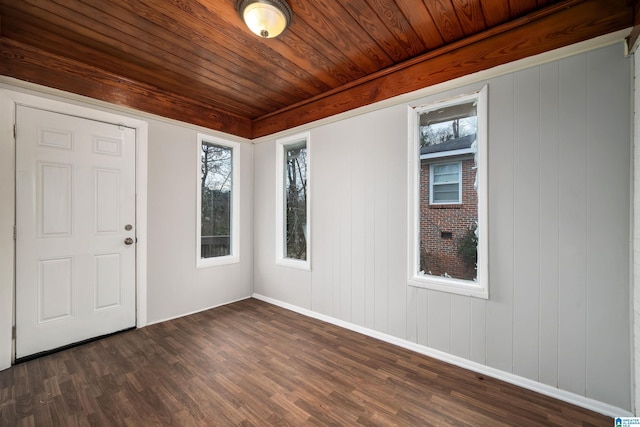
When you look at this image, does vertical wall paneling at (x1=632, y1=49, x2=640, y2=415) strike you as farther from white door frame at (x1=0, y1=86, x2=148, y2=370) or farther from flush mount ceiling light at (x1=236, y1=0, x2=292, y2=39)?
white door frame at (x1=0, y1=86, x2=148, y2=370)

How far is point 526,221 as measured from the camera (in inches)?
78.6

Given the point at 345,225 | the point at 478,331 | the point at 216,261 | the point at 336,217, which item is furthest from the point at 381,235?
the point at 216,261

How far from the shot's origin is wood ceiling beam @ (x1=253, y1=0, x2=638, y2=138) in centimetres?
174

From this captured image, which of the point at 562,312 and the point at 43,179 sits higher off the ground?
the point at 43,179

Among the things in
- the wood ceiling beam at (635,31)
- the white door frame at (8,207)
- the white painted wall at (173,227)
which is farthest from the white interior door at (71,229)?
the wood ceiling beam at (635,31)

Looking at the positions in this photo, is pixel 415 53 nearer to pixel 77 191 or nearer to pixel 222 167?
pixel 222 167

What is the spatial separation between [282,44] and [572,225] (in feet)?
8.57

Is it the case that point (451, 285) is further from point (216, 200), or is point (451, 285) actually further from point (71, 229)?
point (71, 229)

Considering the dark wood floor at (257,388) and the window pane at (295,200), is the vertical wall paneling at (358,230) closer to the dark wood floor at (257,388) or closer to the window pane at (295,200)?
the dark wood floor at (257,388)

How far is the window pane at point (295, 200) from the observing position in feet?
11.7

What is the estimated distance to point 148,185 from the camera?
3.04 meters

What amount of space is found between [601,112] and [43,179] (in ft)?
14.7

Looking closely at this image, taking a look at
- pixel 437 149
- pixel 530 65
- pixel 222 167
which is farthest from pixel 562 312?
pixel 222 167

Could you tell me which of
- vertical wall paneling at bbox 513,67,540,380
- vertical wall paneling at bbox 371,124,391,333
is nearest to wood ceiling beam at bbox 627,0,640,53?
vertical wall paneling at bbox 513,67,540,380
